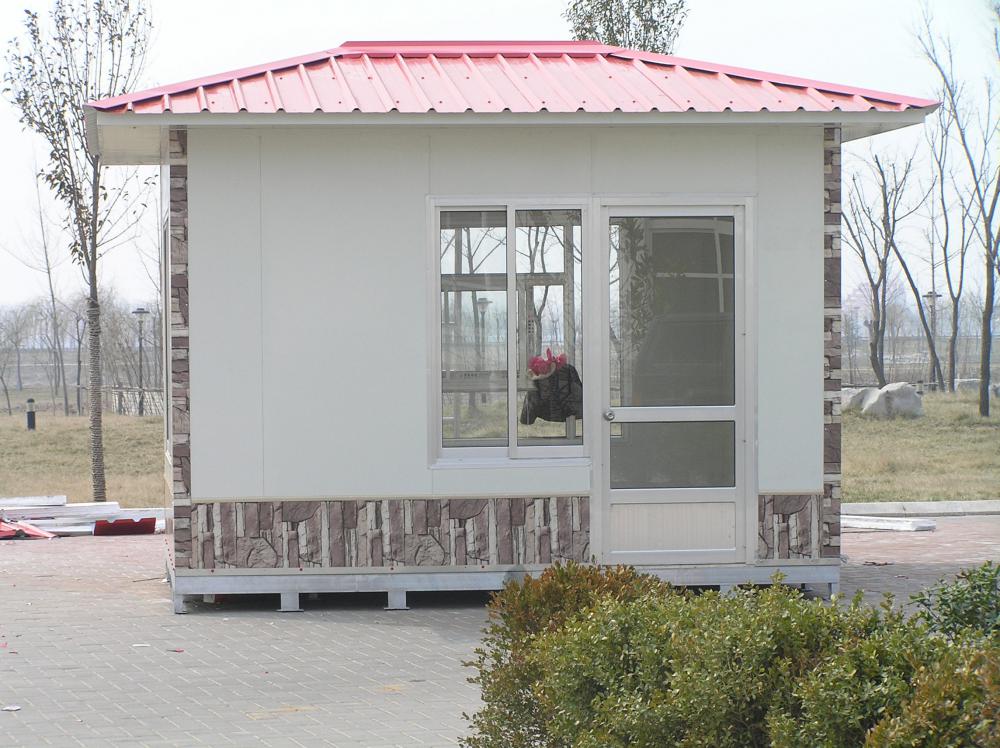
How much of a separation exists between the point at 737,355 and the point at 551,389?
1.22 meters

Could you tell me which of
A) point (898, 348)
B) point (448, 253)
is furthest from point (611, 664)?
point (898, 348)

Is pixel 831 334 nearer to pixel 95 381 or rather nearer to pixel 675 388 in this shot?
pixel 675 388

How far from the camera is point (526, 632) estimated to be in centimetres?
453

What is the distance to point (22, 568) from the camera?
10.4m

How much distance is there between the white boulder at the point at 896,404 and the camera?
26234 millimetres

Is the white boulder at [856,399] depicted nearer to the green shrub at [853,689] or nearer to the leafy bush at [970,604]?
the leafy bush at [970,604]

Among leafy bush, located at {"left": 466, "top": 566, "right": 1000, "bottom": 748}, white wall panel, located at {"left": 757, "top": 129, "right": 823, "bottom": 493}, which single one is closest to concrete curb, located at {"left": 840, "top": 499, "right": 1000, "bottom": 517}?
white wall panel, located at {"left": 757, "top": 129, "right": 823, "bottom": 493}

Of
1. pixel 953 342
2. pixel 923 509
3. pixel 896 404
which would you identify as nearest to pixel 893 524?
pixel 923 509

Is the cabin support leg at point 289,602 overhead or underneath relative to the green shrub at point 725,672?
underneath

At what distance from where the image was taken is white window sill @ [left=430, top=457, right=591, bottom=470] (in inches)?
322

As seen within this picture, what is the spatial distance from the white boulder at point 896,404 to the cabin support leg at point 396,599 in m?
19.8

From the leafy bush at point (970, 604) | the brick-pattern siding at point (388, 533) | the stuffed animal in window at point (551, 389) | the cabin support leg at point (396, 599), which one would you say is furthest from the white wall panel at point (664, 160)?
the leafy bush at point (970, 604)

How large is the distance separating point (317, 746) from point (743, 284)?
4.35 m

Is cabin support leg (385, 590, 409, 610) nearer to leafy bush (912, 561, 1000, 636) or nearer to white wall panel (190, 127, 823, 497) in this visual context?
white wall panel (190, 127, 823, 497)
